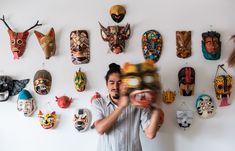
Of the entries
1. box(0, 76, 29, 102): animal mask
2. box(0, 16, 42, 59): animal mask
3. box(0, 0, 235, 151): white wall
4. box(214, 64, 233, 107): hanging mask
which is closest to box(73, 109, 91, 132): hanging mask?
box(0, 0, 235, 151): white wall

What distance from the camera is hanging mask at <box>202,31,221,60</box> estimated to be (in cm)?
144

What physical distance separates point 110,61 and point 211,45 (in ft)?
1.63

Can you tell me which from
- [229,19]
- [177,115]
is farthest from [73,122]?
[229,19]

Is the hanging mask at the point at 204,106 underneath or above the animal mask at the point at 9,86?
underneath

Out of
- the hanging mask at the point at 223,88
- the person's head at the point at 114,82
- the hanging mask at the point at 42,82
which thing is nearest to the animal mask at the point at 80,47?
the hanging mask at the point at 42,82

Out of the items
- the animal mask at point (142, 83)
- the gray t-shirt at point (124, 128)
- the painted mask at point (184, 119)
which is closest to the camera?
the animal mask at point (142, 83)

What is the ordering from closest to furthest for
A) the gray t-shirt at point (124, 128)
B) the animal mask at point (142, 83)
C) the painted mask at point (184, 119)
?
the animal mask at point (142, 83) < the gray t-shirt at point (124, 128) < the painted mask at point (184, 119)

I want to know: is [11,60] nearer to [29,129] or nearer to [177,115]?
[29,129]

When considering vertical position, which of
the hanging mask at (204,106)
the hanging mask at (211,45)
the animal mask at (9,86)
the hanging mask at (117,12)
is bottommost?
the hanging mask at (204,106)

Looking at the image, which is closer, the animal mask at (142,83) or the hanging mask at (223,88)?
the animal mask at (142,83)

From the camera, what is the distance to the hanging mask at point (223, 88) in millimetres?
1439

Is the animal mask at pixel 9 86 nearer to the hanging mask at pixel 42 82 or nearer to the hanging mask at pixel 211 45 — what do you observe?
the hanging mask at pixel 42 82

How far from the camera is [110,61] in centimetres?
149

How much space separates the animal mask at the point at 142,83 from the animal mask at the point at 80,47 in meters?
0.47
